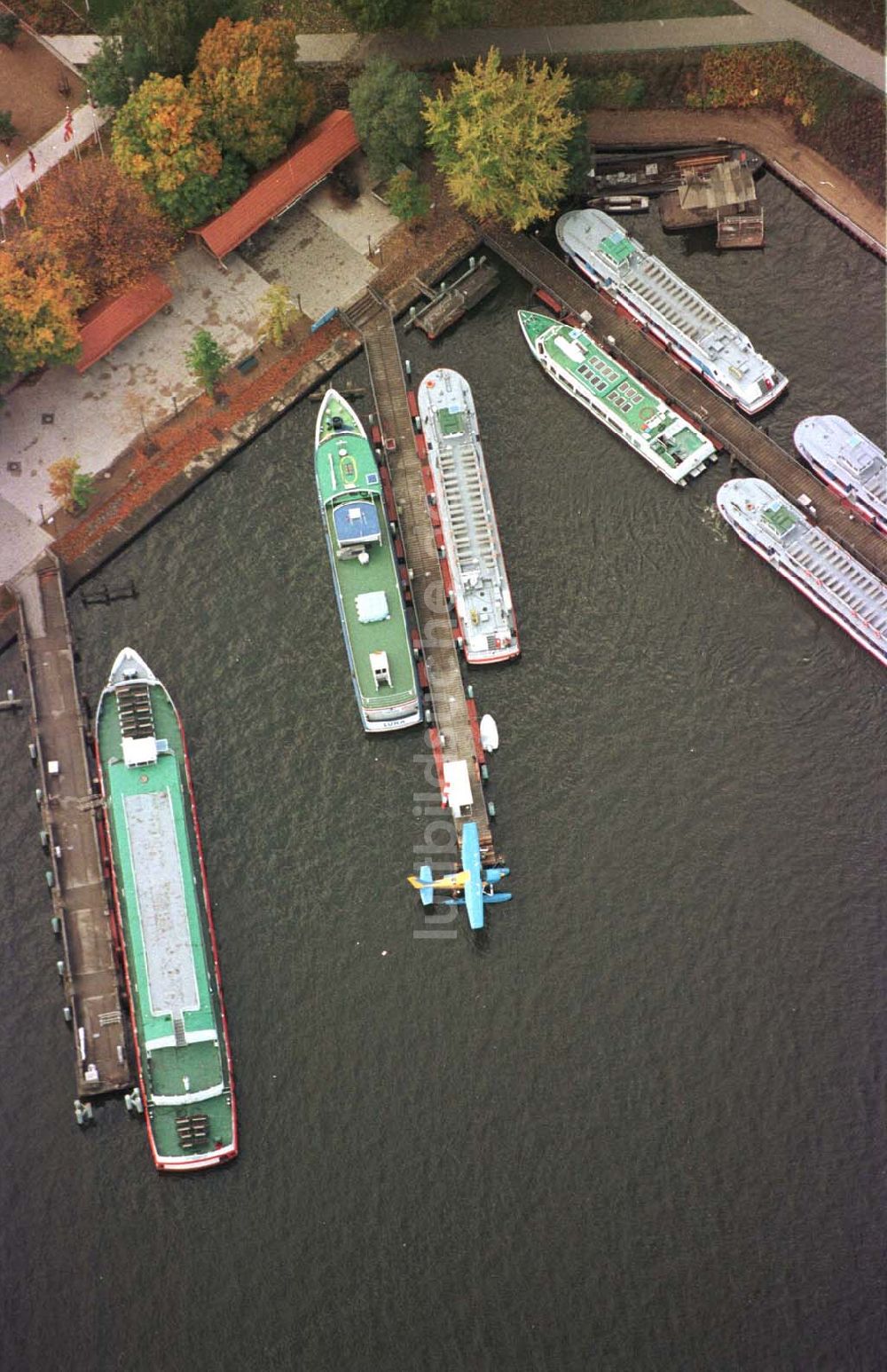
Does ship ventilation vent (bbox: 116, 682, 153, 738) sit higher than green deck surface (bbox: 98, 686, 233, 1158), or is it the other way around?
ship ventilation vent (bbox: 116, 682, 153, 738)

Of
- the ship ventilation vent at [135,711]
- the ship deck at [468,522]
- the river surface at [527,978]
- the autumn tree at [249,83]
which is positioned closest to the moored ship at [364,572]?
the river surface at [527,978]

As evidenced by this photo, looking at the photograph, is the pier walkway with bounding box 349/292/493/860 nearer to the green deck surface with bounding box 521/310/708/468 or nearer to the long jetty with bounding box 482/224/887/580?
the green deck surface with bounding box 521/310/708/468

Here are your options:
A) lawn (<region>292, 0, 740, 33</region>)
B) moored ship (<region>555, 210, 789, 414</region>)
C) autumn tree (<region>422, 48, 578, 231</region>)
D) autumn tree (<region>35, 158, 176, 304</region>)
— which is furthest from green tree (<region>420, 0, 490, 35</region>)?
autumn tree (<region>35, 158, 176, 304</region>)

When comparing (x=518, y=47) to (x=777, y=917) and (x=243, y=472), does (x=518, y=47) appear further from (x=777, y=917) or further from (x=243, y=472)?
(x=777, y=917)

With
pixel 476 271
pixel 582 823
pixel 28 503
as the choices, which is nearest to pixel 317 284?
pixel 476 271

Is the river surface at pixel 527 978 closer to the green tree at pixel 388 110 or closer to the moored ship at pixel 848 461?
the moored ship at pixel 848 461
